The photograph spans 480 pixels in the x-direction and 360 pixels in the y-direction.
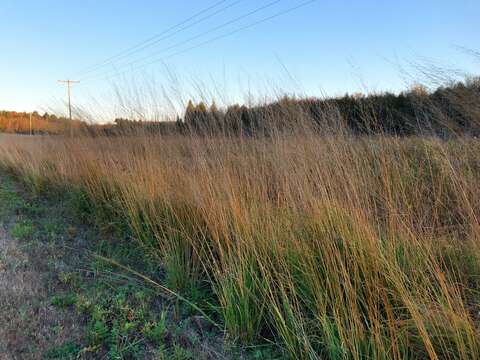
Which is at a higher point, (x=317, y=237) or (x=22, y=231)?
(x=317, y=237)

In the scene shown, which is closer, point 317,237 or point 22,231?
point 317,237

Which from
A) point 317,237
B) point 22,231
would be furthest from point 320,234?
point 22,231

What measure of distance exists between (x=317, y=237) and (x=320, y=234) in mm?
28

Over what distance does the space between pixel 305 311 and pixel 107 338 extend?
1.03 meters

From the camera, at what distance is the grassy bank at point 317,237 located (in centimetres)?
113

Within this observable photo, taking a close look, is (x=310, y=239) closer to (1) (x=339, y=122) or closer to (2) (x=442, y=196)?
(2) (x=442, y=196)

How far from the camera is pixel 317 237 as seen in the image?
5.03 feet

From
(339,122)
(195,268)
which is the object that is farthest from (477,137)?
(195,268)

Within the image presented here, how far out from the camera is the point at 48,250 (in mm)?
2457

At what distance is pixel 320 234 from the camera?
59.7 inches

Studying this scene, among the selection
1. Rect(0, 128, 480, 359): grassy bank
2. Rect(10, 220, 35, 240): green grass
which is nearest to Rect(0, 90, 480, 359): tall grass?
Rect(0, 128, 480, 359): grassy bank

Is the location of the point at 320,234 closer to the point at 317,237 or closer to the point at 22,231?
the point at 317,237

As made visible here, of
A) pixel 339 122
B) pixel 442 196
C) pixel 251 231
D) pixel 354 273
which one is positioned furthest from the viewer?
pixel 339 122

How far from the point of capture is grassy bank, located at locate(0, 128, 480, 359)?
1129 millimetres
